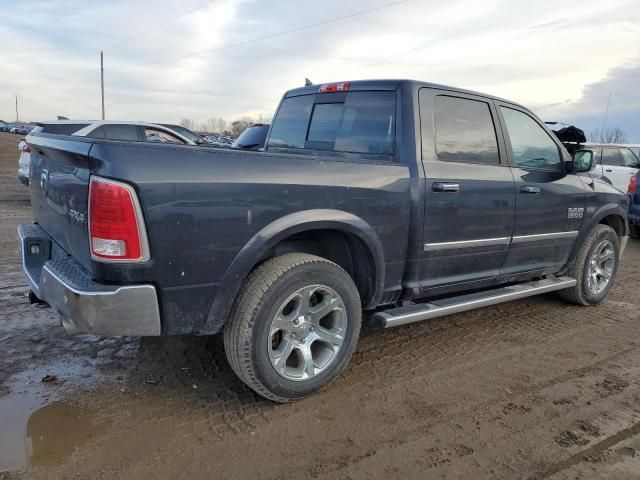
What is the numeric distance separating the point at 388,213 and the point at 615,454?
1795 mm

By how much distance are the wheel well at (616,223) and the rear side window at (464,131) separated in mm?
2012

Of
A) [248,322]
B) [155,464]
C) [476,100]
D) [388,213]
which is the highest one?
[476,100]

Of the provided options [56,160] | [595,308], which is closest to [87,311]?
[56,160]

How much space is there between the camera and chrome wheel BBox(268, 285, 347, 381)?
297 centimetres

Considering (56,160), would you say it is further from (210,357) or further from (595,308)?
(595,308)

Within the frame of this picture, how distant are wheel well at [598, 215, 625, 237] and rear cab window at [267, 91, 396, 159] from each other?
296 centimetres

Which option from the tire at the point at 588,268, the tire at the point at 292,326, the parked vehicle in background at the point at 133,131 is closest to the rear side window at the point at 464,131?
the tire at the point at 292,326

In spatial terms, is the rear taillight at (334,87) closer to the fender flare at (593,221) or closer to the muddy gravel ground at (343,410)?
the muddy gravel ground at (343,410)

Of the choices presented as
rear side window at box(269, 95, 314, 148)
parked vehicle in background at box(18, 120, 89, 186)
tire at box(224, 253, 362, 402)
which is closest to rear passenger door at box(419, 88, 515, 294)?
tire at box(224, 253, 362, 402)

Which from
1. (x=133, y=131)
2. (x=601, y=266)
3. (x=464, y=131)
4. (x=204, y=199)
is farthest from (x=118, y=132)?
(x=601, y=266)

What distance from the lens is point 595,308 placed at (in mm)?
5160

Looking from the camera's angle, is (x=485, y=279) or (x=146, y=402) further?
(x=485, y=279)

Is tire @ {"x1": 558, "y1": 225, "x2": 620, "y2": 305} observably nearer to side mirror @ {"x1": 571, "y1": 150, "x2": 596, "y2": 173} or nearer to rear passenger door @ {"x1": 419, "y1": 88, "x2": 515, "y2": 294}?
side mirror @ {"x1": 571, "y1": 150, "x2": 596, "y2": 173}

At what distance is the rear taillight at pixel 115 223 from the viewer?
2.37 m
